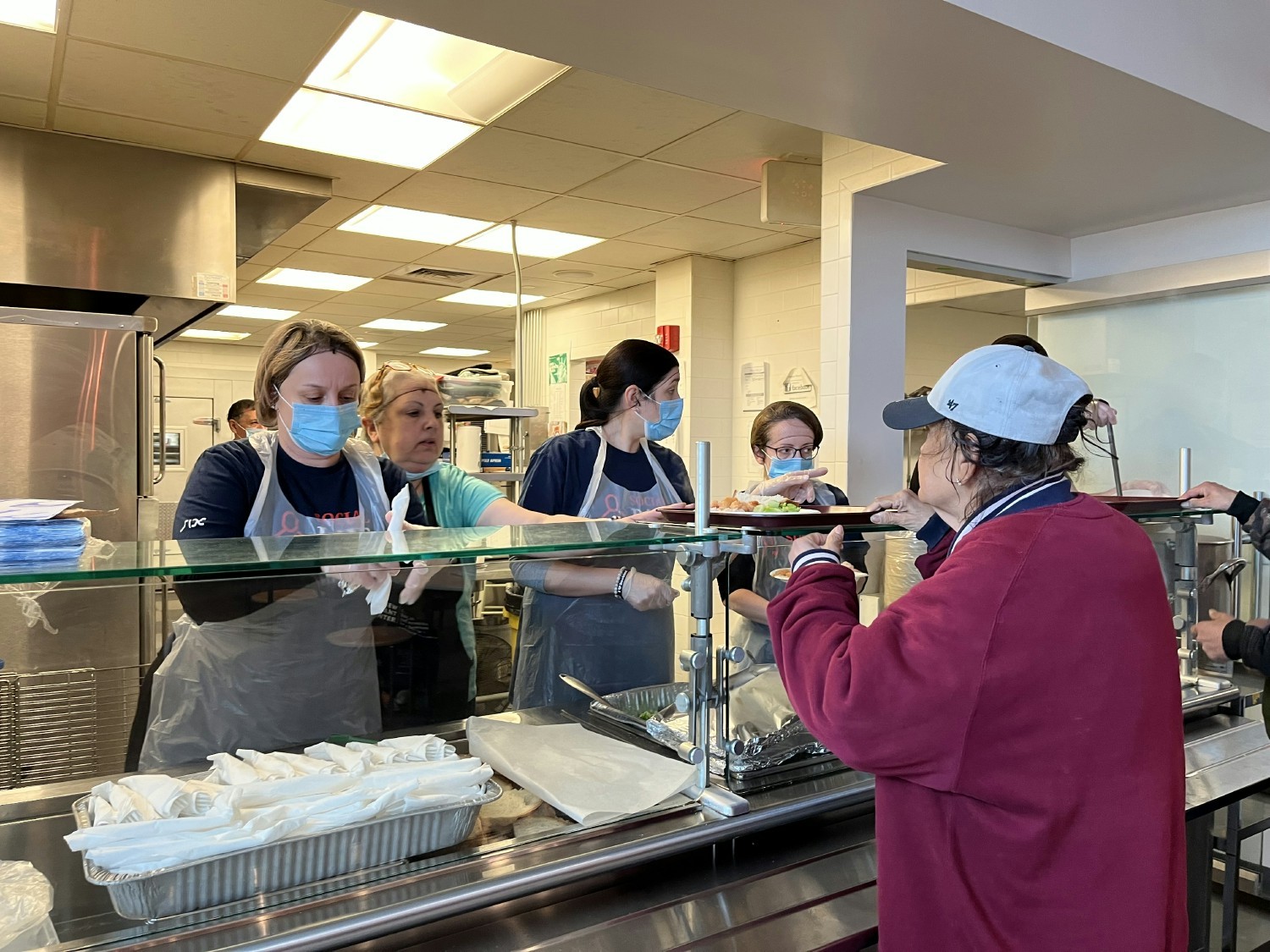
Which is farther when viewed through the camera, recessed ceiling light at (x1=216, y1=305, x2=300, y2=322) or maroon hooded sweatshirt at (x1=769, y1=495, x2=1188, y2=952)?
recessed ceiling light at (x1=216, y1=305, x2=300, y2=322)

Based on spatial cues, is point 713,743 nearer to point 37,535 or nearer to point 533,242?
point 37,535

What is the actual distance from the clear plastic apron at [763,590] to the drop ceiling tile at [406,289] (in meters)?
5.55

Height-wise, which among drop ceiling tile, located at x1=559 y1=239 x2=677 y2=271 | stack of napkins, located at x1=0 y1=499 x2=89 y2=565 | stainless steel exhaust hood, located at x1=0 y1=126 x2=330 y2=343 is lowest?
stack of napkins, located at x1=0 y1=499 x2=89 y2=565

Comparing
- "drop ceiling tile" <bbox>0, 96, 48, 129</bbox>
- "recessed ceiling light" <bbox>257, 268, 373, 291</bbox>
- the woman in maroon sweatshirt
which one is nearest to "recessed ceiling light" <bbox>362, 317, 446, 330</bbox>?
"recessed ceiling light" <bbox>257, 268, 373, 291</bbox>

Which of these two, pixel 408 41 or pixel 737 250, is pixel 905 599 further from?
pixel 737 250

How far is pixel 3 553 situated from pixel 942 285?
4.54 metres

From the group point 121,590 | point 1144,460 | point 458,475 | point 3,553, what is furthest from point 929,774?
point 1144,460

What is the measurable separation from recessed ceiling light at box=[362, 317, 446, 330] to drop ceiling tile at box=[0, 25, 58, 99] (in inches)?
196

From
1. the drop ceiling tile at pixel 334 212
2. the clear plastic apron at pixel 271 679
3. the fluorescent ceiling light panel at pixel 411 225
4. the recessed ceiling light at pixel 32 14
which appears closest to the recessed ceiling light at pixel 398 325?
the fluorescent ceiling light panel at pixel 411 225

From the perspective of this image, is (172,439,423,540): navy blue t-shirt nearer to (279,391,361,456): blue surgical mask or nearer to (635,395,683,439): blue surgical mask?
(279,391,361,456): blue surgical mask

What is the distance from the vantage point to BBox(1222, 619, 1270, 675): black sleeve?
2008 millimetres

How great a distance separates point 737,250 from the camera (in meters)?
5.69

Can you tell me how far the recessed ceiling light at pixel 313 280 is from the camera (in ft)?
20.7

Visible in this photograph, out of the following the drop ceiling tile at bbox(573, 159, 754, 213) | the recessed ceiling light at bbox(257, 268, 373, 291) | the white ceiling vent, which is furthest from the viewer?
the recessed ceiling light at bbox(257, 268, 373, 291)
